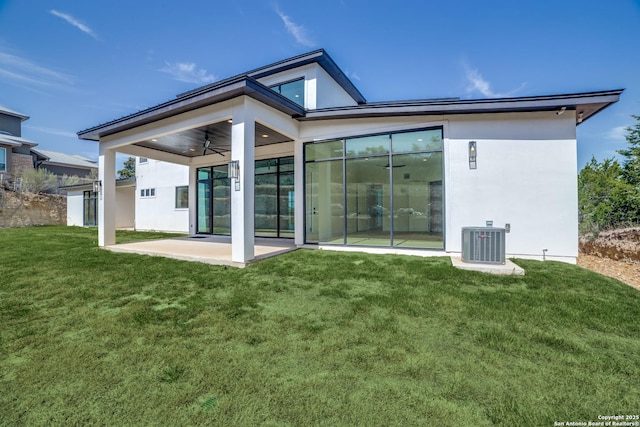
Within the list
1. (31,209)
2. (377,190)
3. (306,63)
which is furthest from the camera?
(31,209)

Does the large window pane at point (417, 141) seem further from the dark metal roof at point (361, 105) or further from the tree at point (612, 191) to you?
the tree at point (612, 191)

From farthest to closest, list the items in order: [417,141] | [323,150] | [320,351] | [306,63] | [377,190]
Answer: [306,63] < [323,150] < [377,190] < [417,141] < [320,351]

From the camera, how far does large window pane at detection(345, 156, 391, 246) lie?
761 cm

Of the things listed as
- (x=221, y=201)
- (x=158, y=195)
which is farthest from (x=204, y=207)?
(x=158, y=195)

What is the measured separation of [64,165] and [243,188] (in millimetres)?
34661

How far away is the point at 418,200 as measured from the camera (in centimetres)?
747

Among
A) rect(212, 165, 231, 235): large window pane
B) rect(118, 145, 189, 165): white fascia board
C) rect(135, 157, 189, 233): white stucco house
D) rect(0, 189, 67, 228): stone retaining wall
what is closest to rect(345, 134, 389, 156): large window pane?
rect(212, 165, 231, 235): large window pane

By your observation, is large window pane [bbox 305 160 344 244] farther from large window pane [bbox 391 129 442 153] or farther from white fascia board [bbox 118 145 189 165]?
white fascia board [bbox 118 145 189 165]

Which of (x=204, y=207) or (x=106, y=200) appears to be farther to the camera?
(x=204, y=207)

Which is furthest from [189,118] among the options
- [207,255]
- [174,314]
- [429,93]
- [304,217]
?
[429,93]

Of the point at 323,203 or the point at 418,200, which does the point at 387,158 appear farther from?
the point at 323,203

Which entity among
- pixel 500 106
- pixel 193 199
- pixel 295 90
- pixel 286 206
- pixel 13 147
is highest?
pixel 13 147

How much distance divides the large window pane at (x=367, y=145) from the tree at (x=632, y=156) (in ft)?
59.1

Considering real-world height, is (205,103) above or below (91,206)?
above
